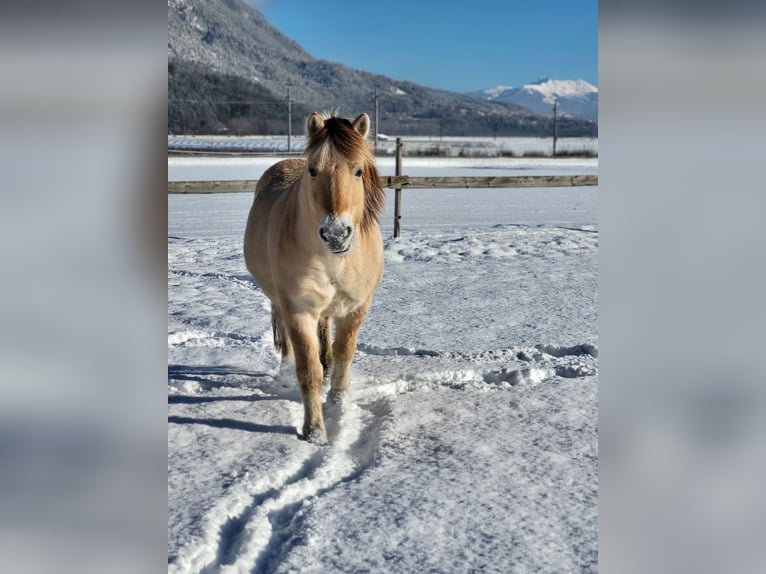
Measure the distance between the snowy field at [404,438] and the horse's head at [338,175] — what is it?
100 centimetres

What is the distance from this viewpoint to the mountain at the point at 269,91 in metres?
57.0

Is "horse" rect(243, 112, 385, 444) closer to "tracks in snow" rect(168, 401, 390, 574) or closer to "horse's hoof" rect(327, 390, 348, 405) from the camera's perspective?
"horse's hoof" rect(327, 390, 348, 405)

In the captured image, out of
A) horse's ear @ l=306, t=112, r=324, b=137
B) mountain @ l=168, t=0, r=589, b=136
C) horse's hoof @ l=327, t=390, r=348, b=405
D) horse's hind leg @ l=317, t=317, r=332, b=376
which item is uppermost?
mountain @ l=168, t=0, r=589, b=136

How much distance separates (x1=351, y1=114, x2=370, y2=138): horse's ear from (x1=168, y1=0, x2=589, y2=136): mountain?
26292mm

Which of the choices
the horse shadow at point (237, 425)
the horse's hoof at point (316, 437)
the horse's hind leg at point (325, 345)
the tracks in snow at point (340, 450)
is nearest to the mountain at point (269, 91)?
the horse's hind leg at point (325, 345)

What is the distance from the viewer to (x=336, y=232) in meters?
2.55

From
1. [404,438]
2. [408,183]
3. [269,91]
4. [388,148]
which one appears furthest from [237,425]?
[269,91]

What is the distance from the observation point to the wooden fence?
31.1 ft

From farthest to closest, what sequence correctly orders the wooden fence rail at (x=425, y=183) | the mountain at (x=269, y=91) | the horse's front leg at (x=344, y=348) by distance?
the mountain at (x=269, y=91), the wooden fence rail at (x=425, y=183), the horse's front leg at (x=344, y=348)

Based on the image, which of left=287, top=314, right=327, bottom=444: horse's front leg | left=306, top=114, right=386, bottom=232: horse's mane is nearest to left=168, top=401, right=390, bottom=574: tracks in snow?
left=287, top=314, right=327, bottom=444: horse's front leg

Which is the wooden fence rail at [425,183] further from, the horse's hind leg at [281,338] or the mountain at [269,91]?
the mountain at [269,91]
